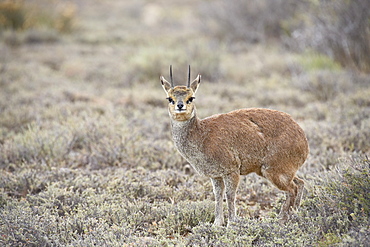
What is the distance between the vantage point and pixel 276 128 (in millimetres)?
3938

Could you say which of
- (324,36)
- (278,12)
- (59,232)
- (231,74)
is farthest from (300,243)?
(278,12)

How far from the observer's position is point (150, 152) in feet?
19.7

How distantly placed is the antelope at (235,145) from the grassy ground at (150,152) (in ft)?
1.39

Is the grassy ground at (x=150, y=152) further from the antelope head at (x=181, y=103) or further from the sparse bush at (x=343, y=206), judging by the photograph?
the antelope head at (x=181, y=103)

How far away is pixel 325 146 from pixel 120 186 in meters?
3.26

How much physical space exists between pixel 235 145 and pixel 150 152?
2425 millimetres

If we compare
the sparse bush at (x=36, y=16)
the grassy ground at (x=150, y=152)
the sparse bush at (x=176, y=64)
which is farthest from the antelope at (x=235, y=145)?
the sparse bush at (x=36, y=16)

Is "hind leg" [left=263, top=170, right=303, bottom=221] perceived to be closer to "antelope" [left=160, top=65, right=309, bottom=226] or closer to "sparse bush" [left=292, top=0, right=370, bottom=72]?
"antelope" [left=160, top=65, right=309, bottom=226]

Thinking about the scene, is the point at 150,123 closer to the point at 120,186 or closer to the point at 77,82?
the point at 120,186

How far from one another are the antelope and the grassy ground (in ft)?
1.39

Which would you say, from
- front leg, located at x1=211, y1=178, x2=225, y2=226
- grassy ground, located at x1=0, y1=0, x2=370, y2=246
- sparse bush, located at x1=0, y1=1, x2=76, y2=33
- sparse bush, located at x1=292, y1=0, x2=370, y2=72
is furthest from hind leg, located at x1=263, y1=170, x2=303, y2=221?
sparse bush, located at x1=0, y1=1, x2=76, y2=33

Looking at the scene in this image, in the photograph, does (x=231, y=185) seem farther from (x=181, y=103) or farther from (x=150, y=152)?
(x=150, y=152)

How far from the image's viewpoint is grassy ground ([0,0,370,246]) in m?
→ 3.67

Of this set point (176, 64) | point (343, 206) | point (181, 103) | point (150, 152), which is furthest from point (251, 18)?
point (343, 206)
